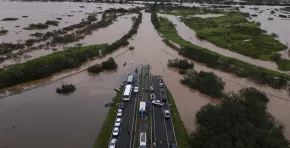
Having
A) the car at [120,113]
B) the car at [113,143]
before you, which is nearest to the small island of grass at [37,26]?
the car at [120,113]

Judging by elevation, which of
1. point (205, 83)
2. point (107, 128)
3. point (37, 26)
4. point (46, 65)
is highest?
point (37, 26)

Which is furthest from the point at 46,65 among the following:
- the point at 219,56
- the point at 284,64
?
the point at 284,64

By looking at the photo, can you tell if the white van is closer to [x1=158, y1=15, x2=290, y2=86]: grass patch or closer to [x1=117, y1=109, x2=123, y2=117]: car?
[x1=117, y1=109, x2=123, y2=117]: car

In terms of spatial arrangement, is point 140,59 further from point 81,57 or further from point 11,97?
point 11,97

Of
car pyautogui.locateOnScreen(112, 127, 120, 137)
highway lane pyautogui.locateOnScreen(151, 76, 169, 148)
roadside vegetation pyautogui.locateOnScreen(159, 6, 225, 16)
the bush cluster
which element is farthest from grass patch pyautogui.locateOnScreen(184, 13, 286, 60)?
car pyautogui.locateOnScreen(112, 127, 120, 137)

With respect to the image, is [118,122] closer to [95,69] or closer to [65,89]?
[65,89]

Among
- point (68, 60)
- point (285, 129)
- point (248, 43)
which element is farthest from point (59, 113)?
point (248, 43)
